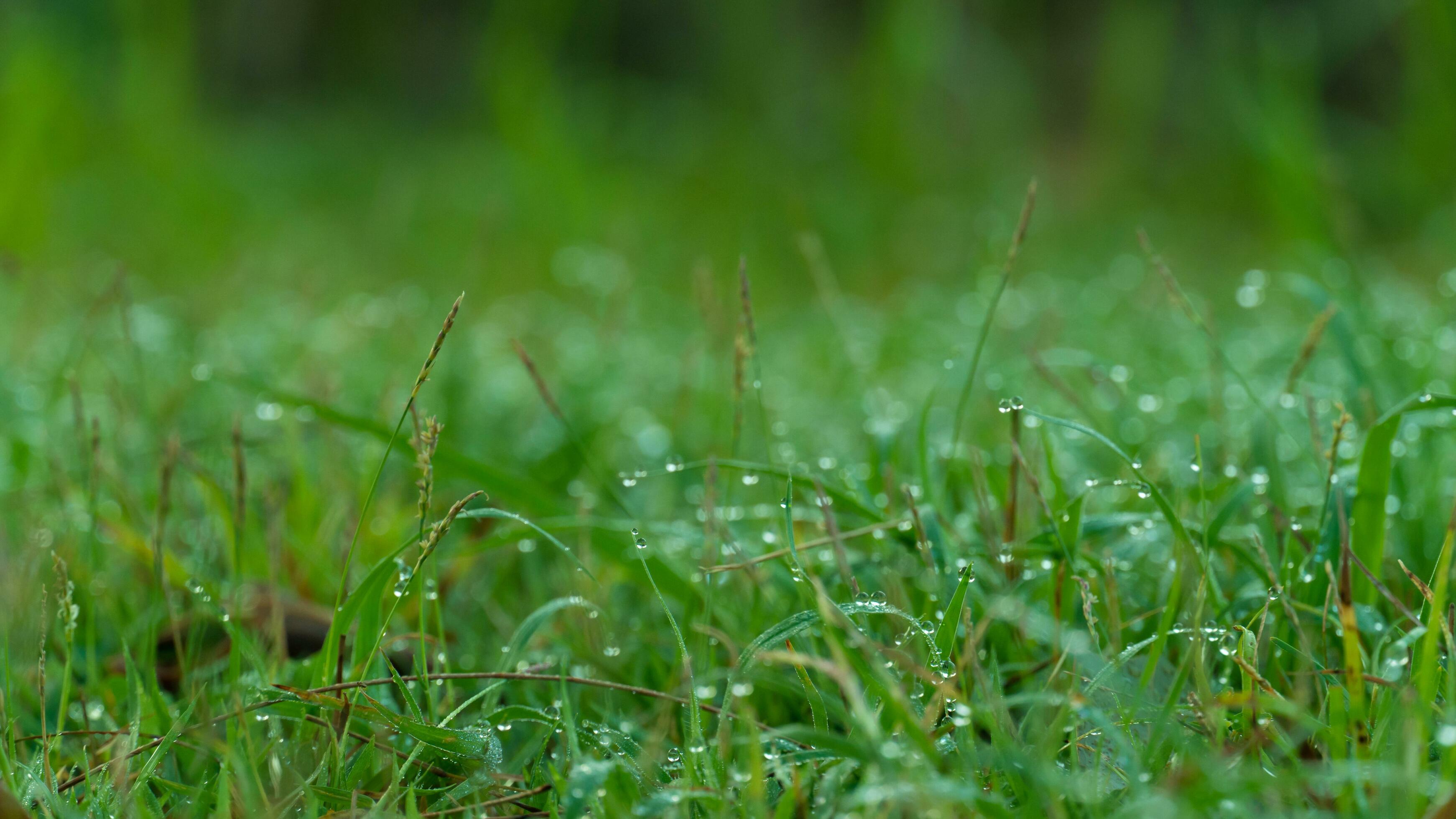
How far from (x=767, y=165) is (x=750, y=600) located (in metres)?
3.43

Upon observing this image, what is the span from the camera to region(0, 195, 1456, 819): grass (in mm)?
656

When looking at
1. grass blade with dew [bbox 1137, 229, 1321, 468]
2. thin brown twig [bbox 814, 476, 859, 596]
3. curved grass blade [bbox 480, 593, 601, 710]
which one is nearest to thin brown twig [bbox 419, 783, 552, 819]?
curved grass blade [bbox 480, 593, 601, 710]

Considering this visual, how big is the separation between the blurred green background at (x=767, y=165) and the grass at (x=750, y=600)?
1.70 ft

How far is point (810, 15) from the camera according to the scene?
289 inches

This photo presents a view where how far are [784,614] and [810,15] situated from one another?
7.07 meters

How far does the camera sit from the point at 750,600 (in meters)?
0.98

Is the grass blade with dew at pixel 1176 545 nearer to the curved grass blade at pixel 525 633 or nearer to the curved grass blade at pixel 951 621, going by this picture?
the curved grass blade at pixel 951 621

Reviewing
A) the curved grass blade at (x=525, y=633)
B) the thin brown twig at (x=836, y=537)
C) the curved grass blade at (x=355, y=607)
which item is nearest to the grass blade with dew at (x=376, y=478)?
the curved grass blade at (x=355, y=607)

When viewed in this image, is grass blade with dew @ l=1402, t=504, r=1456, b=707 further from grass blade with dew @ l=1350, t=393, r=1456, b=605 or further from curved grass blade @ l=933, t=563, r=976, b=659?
curved grass blade @ l=933, t=563, r=976, b=659

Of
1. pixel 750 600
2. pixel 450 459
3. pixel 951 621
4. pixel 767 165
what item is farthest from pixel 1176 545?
pixel 767 165

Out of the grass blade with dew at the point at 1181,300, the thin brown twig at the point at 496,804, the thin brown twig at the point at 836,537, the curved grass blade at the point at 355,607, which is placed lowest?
the thin brown twig at the point at 496,804

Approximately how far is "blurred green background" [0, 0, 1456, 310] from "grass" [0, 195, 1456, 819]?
1.70 feet

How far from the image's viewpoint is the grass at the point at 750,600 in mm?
656

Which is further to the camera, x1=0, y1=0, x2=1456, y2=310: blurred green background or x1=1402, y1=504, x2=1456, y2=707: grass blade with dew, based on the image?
x1=0, y1=0, x2=1456, y2=310: blurred green background
